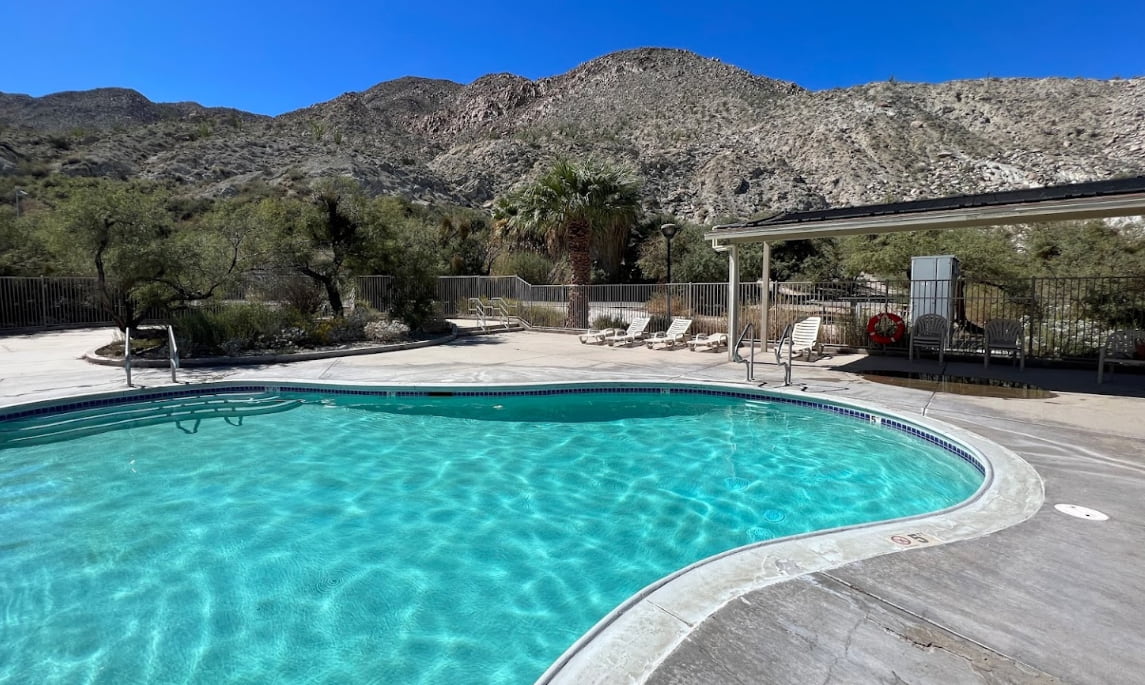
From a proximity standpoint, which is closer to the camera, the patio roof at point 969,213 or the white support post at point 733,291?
the patio roof at point 969,213

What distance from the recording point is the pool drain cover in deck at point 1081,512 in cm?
390

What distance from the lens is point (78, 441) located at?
7637 millimetres

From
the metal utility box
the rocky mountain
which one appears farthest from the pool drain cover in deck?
the rocky mountain

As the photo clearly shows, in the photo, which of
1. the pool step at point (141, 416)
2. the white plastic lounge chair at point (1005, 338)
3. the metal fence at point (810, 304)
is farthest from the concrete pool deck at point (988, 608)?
the pool step at point (141, 416)

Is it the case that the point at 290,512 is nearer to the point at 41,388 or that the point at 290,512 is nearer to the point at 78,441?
the point at 78,441

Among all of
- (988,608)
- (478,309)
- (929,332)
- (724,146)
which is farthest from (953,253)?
(724,146)

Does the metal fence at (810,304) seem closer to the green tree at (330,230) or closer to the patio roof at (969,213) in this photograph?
the green tree at (330,230)

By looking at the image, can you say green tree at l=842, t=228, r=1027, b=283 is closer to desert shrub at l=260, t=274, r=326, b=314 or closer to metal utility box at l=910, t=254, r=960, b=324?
metal utility box at l=910, t=254, r=960, b=324

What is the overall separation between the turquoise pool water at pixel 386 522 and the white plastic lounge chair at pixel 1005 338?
4.78 meters

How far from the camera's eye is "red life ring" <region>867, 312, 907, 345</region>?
40.5 feet

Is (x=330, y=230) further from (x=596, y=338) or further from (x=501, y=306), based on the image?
(x=596, y=338)

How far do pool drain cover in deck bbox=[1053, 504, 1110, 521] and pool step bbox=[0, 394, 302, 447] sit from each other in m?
9.37

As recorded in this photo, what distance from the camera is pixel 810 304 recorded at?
15.9 metres

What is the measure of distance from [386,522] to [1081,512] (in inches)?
210
